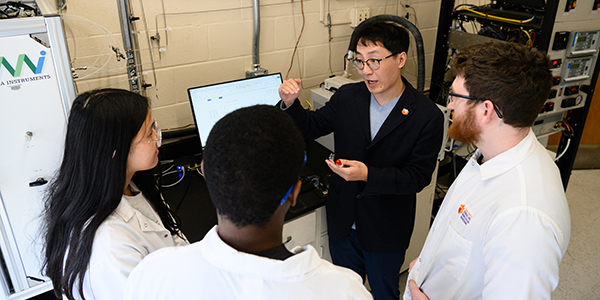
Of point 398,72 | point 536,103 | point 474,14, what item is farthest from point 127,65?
point 474,14

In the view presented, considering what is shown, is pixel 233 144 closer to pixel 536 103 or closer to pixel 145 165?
pixel 145 165

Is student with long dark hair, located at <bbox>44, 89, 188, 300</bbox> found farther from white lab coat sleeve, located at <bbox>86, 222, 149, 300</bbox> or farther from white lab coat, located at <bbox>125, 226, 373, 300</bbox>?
white lab coat, located at <bbox>125, 226, 373, 300</bbox>

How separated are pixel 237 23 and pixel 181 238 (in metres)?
1.23

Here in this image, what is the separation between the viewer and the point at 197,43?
2.08m

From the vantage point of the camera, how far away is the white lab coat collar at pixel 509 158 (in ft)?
3.54

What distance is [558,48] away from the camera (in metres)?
2.23

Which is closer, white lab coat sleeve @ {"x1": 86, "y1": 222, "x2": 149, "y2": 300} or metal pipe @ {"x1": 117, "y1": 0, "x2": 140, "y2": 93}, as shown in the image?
white lab coat sleeve @ {"x1": 86, "y1": 222, "x2": 149, "y2": 300}

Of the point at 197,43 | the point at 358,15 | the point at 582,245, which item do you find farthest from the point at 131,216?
the point at 582,245

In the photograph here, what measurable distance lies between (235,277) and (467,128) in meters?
0.86

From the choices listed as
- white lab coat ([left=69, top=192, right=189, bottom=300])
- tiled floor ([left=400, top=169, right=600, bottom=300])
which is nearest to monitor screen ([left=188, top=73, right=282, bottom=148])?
white lab coat ([left=69, top=192, right=189, bottom=300])

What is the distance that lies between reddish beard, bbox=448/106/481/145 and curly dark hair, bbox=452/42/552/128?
7 cm

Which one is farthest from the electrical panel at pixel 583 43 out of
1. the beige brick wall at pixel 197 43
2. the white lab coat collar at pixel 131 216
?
the white lab coat collar at pixel 131 216

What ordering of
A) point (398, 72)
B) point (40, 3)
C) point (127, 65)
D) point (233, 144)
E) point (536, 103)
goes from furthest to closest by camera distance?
point (127, 65) → point (398, 72) → point (40, 3) → point (536, 103) → point (233, 144)

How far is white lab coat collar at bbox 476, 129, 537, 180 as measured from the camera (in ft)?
3.54
